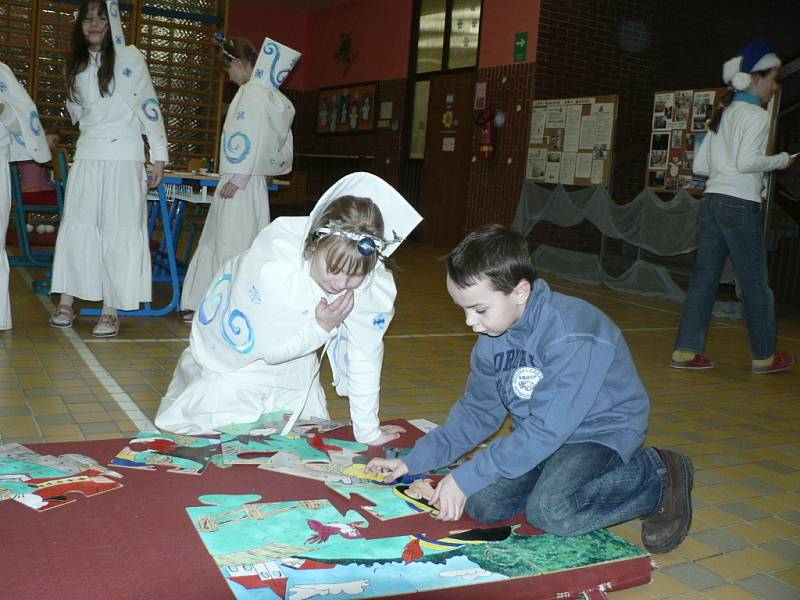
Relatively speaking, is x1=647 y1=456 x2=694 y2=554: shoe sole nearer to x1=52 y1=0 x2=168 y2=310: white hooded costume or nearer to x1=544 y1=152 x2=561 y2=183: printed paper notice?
x1=52 y1=0 x2=168 y2=310: white hooded costume

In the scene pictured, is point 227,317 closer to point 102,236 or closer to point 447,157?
point 102,236

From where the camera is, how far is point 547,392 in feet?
6.24

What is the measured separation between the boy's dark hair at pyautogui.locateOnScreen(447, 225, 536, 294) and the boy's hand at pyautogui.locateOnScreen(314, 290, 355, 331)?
0.51 metres

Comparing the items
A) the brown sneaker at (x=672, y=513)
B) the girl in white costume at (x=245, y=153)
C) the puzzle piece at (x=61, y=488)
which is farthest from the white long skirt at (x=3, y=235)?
the brown sneaker at (x=672, y=513)

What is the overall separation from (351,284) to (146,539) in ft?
2.77

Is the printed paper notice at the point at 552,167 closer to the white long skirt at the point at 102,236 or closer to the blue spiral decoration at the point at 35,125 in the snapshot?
the white long skirt at the point at 102,236

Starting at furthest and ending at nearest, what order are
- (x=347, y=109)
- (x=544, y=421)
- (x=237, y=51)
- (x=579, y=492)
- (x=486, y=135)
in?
(x=347, y=109), (x=486, y=135), (x=237, y=51), (x=579, y=492), (x=544, y=421)

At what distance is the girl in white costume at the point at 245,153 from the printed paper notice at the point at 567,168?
397 centimetres

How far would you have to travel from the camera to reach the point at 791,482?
2.70 m

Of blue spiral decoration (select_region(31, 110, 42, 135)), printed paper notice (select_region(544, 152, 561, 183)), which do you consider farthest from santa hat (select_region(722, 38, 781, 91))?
printed paper notice (select_region(544, 152, 561, 183))

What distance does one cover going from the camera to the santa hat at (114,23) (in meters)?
3.91

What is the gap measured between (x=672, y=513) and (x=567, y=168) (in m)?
6.22

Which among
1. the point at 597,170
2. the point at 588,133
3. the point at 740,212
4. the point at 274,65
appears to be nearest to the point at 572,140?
the point at 588,133

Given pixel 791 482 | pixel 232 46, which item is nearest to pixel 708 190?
pixel 791 482
